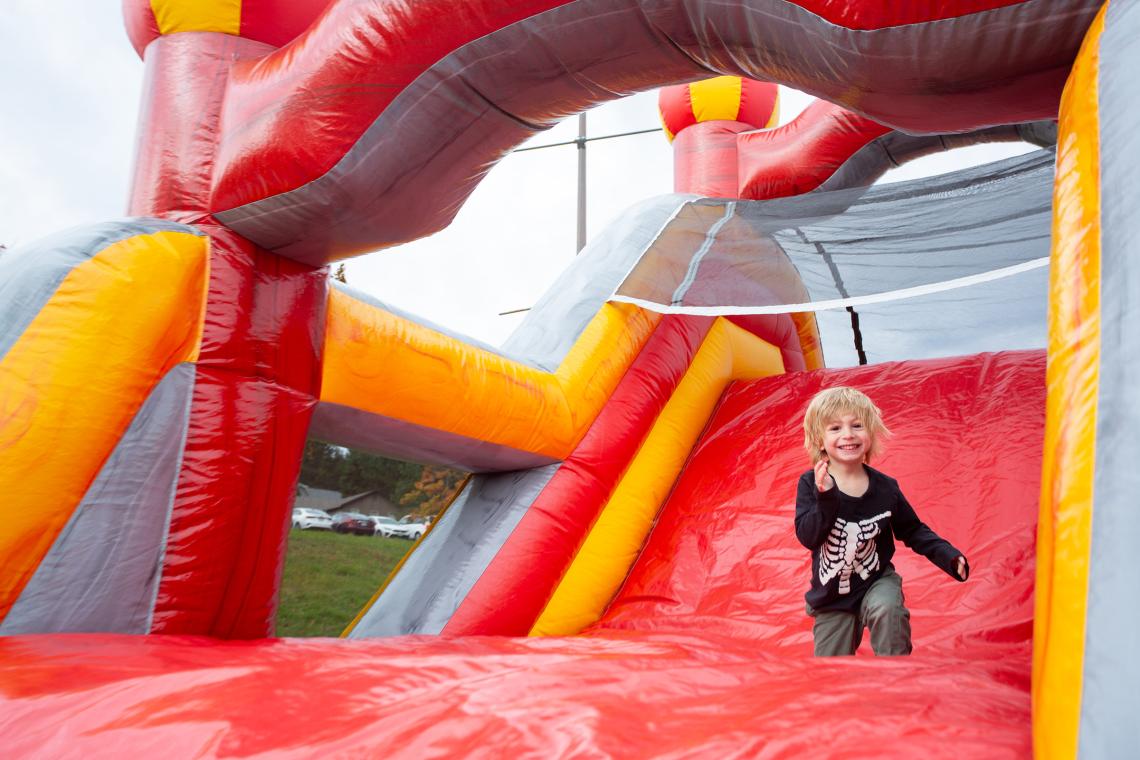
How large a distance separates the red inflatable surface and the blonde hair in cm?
43

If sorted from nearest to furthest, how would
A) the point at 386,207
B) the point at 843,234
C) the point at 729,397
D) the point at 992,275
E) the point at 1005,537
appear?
the point at 386,207, the point at 992,275, the point at 1005,537, the point at 843,234, the point at 729,397

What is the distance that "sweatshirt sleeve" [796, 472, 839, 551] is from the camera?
1438mm

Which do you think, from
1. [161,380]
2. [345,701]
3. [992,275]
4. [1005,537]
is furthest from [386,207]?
[1005,537]

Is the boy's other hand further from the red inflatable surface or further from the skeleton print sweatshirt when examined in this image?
the red inflatable surface

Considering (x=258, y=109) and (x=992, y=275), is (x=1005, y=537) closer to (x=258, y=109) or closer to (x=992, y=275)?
(x=992, y=275)

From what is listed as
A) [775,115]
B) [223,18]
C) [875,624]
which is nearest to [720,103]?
[775,115]

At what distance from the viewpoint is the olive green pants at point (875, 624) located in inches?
56.4

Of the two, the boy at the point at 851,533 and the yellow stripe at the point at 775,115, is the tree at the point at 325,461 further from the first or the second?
the boy at the point at 851,533

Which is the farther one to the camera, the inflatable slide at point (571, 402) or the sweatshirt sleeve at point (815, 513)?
the sweatshirt sleeve at point (815, 513)

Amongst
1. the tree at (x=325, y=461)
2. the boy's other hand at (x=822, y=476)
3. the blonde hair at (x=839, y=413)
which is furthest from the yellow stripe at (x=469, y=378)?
the tree at (x=325, y=461)

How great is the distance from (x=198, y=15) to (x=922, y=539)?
1.82 metres

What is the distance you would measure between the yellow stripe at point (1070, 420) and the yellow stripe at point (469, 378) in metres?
1.36

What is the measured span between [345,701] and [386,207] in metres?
0.98

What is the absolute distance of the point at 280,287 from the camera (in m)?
1.64
